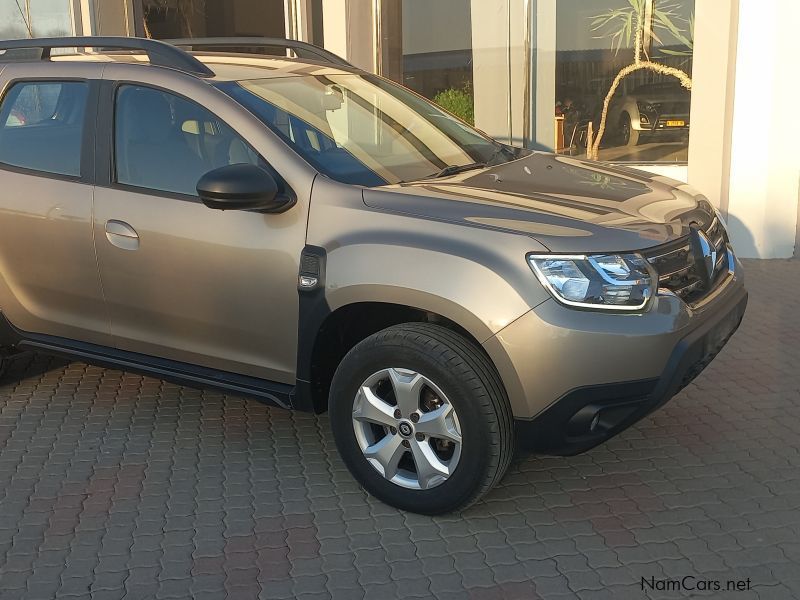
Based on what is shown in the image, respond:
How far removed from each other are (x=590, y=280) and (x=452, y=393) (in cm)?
65

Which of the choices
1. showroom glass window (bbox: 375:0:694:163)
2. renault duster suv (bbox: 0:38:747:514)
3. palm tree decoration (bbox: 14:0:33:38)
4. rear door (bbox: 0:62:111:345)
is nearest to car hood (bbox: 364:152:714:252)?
renault duster suv (bbox: 0:38:747:514)

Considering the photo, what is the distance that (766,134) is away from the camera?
7.85 metres

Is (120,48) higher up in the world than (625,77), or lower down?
higher up

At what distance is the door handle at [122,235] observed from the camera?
4.05 m

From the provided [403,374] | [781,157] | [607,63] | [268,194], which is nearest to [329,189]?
[268,194]

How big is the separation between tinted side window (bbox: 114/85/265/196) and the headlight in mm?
1355

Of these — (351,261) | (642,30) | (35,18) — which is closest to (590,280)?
(351,261)

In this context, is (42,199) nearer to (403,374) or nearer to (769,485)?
(403,374)

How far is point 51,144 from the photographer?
14.6ft

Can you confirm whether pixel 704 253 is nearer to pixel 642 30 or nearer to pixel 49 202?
pixel 49 202

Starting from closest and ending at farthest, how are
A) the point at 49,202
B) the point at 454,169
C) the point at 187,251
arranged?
the point at 187,251
the point at 454,169
the point at 49,202

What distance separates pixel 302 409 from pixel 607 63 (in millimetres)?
6641

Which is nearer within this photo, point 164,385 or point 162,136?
point 162,136

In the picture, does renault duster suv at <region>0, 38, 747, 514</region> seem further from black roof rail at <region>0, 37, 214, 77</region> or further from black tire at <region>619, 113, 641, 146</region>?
black tire at <region>619, 113, 641, 146</region>
